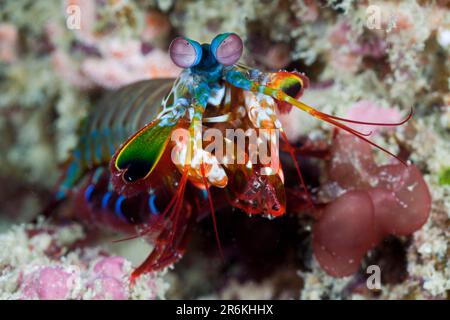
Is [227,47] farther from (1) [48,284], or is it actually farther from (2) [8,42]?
(2) [8,42]

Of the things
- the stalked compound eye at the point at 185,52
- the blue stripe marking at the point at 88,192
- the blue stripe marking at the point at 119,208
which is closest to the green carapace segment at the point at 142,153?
the stalked compound eye at the point at 185,52

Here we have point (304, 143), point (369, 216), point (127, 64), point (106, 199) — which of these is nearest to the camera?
point (369, 216)

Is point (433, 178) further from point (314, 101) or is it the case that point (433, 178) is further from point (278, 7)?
point (278, 7)

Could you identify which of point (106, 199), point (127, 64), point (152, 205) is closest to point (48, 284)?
point (152, 205)

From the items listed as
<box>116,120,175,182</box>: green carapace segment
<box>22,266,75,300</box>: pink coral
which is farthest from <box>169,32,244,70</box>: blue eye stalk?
<box>22,266,75,300</box>: pink coral

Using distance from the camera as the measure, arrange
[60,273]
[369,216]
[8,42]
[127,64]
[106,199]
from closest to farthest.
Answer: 1. [60,273]
2. [369,216]
3. [106,199]
4. [127,64]
5. [8,42]
